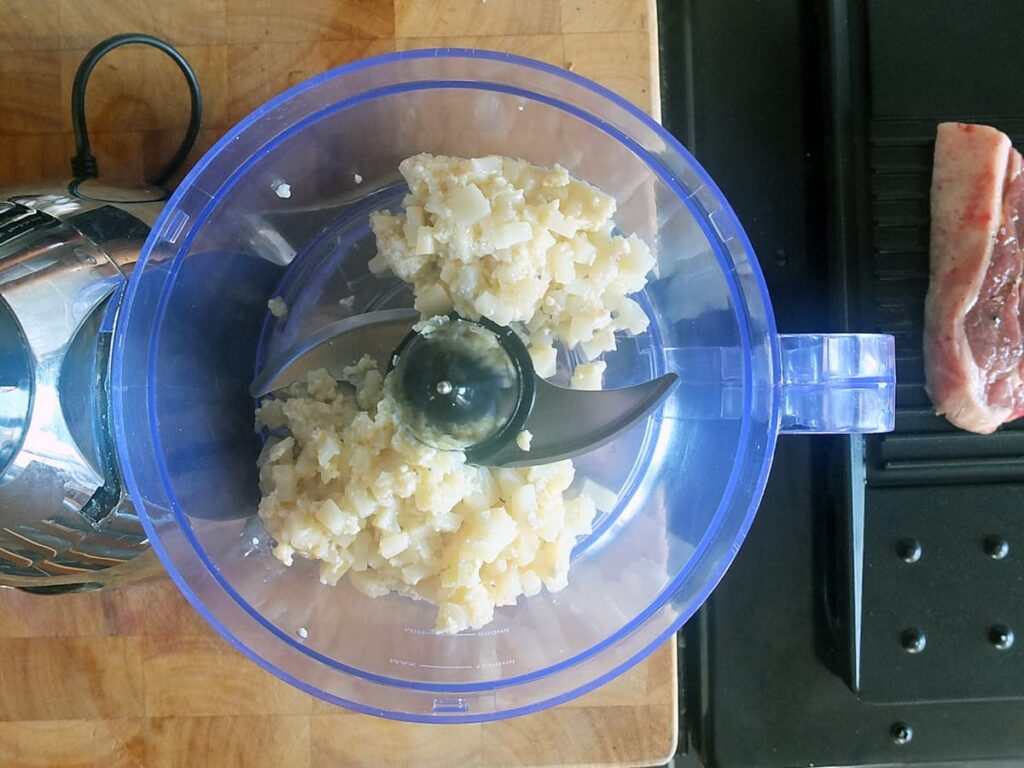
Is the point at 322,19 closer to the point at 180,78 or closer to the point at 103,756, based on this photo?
the point at 180,78

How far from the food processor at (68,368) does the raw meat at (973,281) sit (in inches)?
24.5

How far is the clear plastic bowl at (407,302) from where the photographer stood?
58 centimetres

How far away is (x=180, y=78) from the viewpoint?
0.69m

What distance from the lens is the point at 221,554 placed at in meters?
0.62

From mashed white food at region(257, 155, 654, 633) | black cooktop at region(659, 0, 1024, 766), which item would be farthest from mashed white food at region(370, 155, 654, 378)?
black cooktop at region(659, 0, 1024, 766)

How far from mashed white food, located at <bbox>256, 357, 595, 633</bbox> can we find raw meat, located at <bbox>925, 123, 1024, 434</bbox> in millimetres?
369

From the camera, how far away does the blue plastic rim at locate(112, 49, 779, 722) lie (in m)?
0.57

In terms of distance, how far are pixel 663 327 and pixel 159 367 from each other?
36cm

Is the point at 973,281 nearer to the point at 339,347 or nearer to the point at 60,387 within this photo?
the point at 339,347

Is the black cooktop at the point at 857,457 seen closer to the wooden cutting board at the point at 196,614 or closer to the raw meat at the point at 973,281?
the raw meat at the point at 973,281

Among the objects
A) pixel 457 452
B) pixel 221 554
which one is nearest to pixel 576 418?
pixel 457 452

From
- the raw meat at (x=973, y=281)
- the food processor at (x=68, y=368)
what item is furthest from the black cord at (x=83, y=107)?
the raw meat at (x=973, y=281)

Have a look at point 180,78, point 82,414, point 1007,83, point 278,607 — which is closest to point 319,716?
point 278,607

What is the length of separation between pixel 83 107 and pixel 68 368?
20cm
